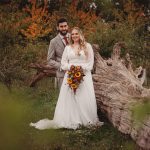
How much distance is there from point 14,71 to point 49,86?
1584 millimetres

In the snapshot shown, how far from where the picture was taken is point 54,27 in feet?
64.4

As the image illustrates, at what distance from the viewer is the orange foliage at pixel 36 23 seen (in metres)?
18.5

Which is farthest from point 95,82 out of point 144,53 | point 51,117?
point 144,53

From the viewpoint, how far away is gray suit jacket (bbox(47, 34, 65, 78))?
28.4 ft

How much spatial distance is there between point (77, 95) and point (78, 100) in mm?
88

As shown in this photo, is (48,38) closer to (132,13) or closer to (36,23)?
(36,23)

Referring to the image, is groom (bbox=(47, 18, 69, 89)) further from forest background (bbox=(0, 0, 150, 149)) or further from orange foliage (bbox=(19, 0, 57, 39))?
orange foliage (bbox=(19, 0, 57, 39))

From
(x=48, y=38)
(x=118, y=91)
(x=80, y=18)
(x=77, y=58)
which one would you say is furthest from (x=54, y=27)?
(x=118, y=91)

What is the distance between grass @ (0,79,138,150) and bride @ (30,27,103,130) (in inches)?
10.7

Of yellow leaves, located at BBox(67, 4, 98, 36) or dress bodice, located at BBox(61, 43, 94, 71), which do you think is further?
yellow leaves, located at BBox(67, 4, 98, 36)

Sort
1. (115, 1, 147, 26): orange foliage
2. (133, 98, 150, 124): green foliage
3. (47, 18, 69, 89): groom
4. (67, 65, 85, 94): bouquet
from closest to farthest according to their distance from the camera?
1. (133, 98, 150, 124): green foliage
2. (67, 65, 85, 94): bouquet
3. (47, 18, 69, 89): groom
4. (115, 1, 147, 26): orange foliage

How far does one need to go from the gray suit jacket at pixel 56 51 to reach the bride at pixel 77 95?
1.45 ft

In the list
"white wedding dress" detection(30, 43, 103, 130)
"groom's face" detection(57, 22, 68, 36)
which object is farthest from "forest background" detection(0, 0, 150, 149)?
"groom's face" detection(57, 22, 68, 36)

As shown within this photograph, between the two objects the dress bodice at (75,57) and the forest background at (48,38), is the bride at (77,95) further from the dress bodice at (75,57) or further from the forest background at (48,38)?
the forest background at (48,38)
